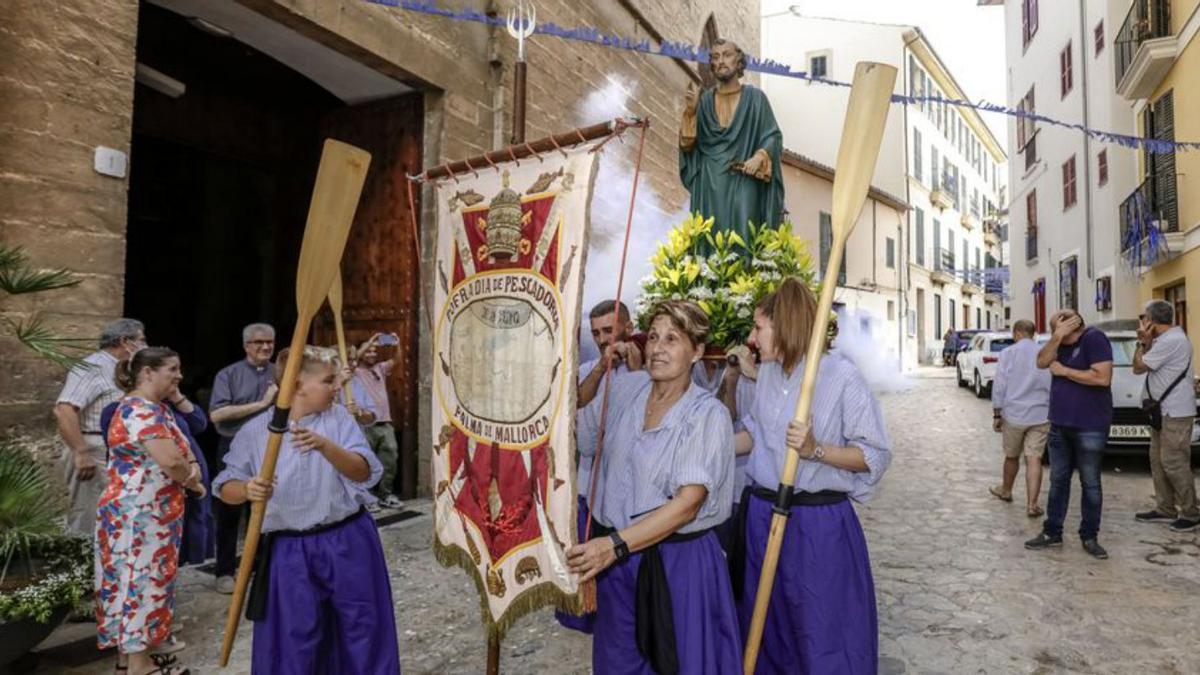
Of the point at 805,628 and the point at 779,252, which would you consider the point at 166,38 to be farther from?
the point at 805,628

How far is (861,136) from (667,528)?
1.57 meters

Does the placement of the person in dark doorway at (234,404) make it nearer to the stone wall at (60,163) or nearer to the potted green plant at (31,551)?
the stone wall at (60,163)

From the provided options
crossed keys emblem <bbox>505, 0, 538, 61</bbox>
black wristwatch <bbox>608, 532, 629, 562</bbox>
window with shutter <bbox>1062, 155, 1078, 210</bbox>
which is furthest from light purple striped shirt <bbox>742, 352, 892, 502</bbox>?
window with shutter <bbox>1062, 155, 1078, 210</bbox>

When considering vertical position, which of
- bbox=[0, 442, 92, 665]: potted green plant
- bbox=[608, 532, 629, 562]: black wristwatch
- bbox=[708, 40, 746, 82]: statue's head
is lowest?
bbox=[0, 442, 92, 665]: potted green plant

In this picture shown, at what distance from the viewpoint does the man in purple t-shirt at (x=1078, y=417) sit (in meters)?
5.43

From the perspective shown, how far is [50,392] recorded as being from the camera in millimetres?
4371

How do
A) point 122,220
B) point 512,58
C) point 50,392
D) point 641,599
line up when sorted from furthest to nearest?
point 512,58, point 122,220, point 50,392, point 641,599

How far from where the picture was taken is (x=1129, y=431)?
8.49 m

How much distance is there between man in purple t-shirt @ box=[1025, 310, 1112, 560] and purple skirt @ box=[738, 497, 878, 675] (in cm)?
358

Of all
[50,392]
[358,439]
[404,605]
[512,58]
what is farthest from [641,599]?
[512,58]

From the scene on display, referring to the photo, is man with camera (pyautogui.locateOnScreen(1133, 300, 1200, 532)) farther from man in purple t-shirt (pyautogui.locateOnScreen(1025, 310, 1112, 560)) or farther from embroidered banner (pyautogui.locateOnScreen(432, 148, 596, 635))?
embroidered banner (pyautogui.locateOnScreen(432, 148, 596, 635))

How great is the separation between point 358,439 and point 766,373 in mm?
1582

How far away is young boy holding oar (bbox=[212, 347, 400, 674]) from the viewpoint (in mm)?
2729

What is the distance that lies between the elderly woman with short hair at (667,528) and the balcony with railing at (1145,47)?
14353mm
